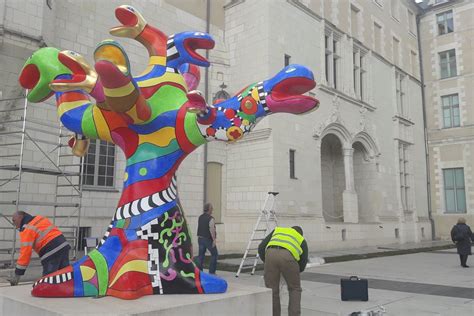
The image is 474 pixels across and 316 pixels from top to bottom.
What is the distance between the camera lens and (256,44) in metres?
15.8

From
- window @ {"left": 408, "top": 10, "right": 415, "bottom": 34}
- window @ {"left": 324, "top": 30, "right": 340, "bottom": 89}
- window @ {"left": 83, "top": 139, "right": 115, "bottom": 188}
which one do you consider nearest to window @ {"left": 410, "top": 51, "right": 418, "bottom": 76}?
window @ {"left": 408, "top": 10, "right": 415, "bottom": 34}

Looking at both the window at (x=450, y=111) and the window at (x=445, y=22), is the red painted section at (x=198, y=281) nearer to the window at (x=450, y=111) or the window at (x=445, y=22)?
the window at (x=450, y=111)

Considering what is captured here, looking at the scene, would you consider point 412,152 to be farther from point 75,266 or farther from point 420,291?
point 75,266

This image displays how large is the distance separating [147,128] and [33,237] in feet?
9.29

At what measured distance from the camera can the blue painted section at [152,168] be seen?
4.82m

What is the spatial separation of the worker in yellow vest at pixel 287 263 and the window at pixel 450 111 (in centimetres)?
2367

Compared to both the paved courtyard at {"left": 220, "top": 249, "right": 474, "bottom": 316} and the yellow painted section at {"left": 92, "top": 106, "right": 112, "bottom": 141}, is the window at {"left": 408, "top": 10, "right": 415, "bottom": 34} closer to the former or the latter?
the paved courtyard at {"left": 220, "top": 249, "right": 474, "bottom": 316}

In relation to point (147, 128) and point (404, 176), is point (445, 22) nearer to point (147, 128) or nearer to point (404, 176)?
point (404, 176)

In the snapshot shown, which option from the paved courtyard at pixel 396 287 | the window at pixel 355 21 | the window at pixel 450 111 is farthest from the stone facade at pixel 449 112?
the paved courtyard at pixel 396 287

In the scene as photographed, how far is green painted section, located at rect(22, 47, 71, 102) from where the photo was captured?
4902mm

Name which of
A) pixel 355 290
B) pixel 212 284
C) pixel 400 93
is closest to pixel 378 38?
pixel 400 93

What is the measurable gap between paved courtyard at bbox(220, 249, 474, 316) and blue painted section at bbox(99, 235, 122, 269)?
3.29m

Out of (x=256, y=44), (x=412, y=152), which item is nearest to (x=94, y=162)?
(x=256, y=44)

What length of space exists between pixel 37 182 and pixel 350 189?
12632 mm
